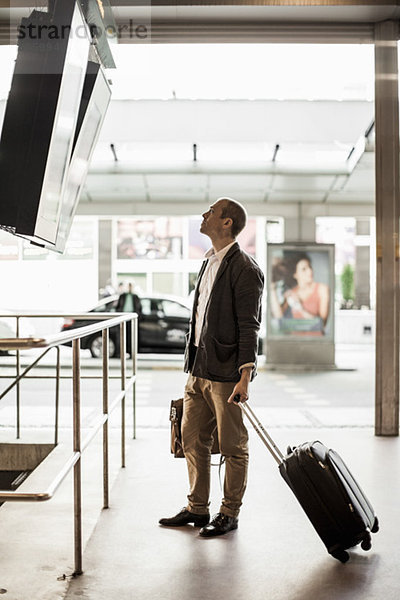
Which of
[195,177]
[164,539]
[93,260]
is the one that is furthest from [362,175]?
[164,539]

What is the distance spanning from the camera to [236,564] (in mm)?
3225

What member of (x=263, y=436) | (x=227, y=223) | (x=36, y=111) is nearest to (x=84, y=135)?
(x=36, y=111)

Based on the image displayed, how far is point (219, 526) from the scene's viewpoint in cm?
363

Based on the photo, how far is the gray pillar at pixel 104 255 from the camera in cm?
1383

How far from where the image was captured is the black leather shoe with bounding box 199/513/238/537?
359cm

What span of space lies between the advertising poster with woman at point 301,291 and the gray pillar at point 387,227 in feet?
19.0

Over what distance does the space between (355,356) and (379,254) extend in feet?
29.4

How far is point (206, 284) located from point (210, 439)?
85 cm

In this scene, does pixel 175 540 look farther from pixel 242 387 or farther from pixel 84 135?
pixel 84 135

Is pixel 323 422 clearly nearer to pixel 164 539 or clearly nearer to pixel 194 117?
pixel 164 539

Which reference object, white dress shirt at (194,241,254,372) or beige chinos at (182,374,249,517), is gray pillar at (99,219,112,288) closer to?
white dress shirt at (194,241,254,372)

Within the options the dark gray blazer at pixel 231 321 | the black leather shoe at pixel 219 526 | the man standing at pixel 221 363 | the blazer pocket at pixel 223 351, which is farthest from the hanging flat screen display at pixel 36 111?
the black leather shoe at pixel 219 526

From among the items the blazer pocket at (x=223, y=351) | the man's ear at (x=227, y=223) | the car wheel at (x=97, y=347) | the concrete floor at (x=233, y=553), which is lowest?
the concrete floor at (x=233, y=553)

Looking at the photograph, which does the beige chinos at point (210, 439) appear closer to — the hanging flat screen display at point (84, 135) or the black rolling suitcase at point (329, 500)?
the black rolling suitcase at point (329, 500)
